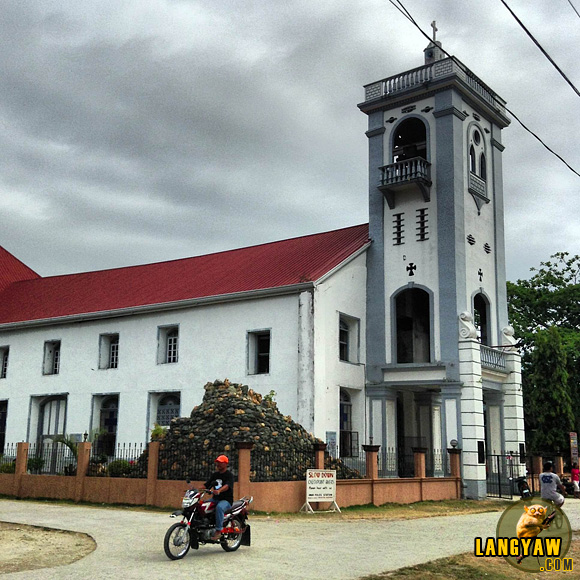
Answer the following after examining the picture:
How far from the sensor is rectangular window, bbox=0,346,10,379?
34875mm

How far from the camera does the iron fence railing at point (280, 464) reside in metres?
19.5

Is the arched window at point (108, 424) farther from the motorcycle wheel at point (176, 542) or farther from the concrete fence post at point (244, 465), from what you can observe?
the motorcycle wheel at point (176, 542)

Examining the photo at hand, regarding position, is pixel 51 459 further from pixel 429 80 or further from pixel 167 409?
pixel 429 80

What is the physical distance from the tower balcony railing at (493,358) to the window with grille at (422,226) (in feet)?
15.1

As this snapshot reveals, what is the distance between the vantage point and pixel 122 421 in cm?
2997

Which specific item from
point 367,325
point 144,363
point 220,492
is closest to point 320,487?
point 220,492

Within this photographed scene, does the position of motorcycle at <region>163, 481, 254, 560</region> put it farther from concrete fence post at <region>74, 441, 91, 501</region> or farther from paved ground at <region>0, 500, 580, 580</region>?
concrete fence post at <region>74, 441, 91, 501</region>

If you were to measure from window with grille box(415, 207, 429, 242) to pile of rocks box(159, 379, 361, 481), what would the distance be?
1000 centimetres

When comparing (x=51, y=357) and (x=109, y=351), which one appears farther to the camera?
(x=51, y=357)

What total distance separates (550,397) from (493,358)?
13.4m

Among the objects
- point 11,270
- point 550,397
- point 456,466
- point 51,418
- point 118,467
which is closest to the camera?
point 118,467

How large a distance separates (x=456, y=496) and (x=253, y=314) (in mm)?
9441

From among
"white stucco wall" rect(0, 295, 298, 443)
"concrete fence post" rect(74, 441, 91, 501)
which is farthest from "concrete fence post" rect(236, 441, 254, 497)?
"white stucco wall" rect(0, 295, 298, 443)

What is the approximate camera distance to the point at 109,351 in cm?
3192
